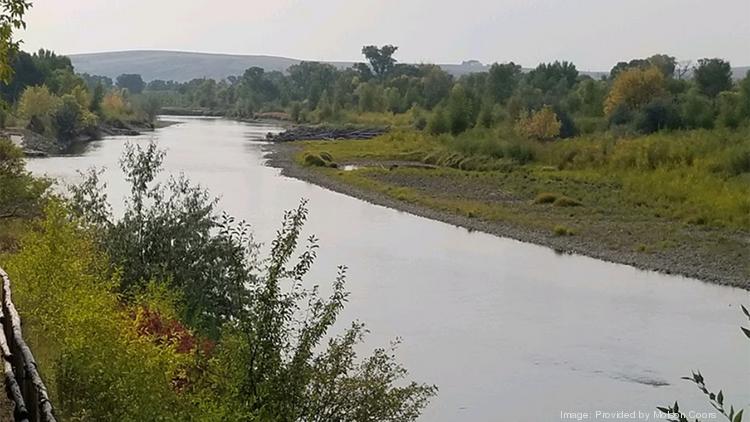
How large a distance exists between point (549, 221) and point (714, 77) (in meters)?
40.9

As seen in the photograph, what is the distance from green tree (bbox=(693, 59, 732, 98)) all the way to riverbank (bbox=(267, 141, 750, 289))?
87.9 feet

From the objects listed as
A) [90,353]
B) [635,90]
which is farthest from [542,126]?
[90,353]

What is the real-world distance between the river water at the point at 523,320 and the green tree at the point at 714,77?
135 feet

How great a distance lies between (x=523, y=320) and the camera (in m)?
18.4

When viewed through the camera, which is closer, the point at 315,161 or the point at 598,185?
the point at 598,185

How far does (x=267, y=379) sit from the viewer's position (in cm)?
787

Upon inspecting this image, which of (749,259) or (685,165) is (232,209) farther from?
(685,165)

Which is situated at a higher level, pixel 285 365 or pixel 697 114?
pixel 285 365

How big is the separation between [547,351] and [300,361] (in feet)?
30.0

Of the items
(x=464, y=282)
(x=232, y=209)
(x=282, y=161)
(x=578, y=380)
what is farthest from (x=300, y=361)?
(x=282, y=161)

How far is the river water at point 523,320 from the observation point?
14102 mm

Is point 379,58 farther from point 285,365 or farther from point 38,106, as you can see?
point 285,365

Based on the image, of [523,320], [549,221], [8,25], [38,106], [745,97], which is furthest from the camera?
[38,106]

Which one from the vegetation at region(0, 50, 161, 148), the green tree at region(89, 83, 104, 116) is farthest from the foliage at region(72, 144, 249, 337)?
the green tree at region(89, 83, 104, 116)
